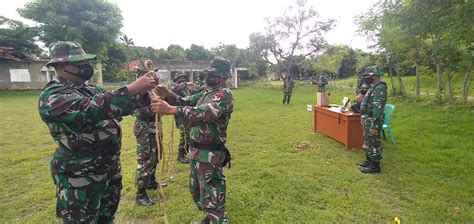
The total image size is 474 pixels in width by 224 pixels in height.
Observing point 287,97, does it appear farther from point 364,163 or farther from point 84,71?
point 84,71

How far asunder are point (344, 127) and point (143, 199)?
4.52 metres

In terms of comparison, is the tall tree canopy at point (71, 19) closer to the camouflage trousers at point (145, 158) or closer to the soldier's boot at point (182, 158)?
the soldier's boot at point (182, 158)

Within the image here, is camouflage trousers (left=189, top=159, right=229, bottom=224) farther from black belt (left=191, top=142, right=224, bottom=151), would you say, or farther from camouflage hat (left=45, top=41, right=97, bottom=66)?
camouflage hat (left=45, top=41, right=97, bottom=66)

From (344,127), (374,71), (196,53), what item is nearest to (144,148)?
(374,71)

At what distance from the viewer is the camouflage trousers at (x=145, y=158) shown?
379cm

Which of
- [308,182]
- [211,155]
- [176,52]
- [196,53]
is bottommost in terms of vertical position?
[308,182]

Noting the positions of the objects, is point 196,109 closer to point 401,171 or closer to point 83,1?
point 401,171

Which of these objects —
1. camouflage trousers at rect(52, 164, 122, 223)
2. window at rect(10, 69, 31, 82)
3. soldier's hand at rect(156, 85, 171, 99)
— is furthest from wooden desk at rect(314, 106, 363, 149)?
window at rect(10, 69, 31, 82)

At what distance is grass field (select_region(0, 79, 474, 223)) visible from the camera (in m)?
3.56

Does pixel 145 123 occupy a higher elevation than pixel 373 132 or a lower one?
higher

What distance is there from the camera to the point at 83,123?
6.35ft

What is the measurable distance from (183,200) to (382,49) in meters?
13.9

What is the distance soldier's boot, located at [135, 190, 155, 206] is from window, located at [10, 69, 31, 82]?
2841cm

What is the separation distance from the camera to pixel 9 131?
30.0 feet
